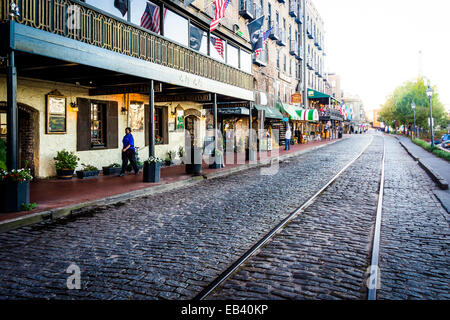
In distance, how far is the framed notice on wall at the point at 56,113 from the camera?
11.4 metres

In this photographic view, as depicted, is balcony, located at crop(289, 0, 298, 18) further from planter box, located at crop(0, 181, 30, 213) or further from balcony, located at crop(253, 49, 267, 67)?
planter box, located at crop(0, 181, 30, 213)

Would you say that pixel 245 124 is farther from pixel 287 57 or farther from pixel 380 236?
pixel 380 236

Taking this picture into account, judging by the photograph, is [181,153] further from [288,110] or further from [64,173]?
[288,110]

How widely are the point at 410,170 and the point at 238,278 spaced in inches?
515

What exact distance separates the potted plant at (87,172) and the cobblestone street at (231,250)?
4.44 metres

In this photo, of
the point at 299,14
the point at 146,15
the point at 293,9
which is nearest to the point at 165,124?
the point at 146,15

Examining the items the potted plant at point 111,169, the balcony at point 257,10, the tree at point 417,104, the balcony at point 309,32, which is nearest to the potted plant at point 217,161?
the potted plant at point 111,169

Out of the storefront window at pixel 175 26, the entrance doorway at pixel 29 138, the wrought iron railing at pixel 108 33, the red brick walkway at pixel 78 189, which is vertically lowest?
the red brick walkway at pixel 78 189

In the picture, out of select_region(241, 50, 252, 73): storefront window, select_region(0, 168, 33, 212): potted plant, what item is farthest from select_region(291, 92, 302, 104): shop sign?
select_region(0, 168, 33, 212): potted plant

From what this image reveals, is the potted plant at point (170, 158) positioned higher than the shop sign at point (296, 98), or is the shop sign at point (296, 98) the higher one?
the shop sign at point (296, 98)

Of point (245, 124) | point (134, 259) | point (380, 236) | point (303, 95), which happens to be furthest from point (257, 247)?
point (303, 95)

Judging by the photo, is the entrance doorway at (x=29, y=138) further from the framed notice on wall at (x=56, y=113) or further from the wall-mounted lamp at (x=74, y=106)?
the wall-mounted lamp at (x=74, y=106)

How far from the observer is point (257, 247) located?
4957 millimetres

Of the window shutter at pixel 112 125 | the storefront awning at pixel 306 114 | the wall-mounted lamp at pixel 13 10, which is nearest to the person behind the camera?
the wall-mounted lamp at pixel 13 10
